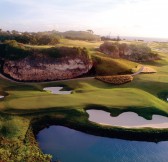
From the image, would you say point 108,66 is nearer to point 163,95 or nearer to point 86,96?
point 163,95

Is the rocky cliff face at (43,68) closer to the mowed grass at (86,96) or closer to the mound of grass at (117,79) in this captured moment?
the mowed grass at (86,96)

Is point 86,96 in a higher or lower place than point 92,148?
higher

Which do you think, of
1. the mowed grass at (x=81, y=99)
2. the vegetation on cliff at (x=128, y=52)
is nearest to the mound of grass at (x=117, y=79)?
the mowed grass at (x=81, y=99)

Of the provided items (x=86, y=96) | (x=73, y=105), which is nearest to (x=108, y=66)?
(x=86, y=96)

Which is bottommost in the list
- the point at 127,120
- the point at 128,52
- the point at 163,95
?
the point at 163,95

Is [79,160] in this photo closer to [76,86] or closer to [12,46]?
[76,86]

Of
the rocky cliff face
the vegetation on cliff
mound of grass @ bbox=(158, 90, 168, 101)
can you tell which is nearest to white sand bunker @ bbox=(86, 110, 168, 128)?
mound of grass @ bbox=(158, 90, 168, 101)
